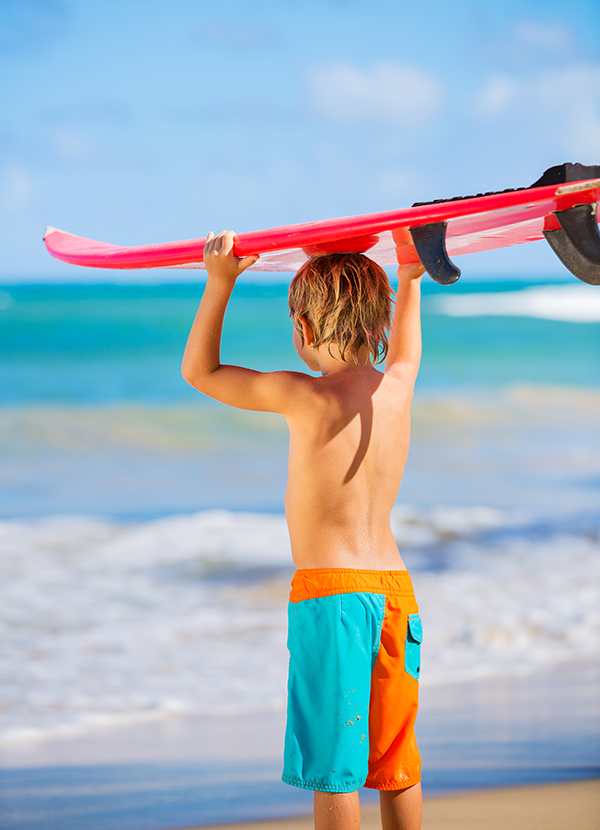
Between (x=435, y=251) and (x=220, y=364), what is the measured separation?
400 mm

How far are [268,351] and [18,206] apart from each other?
1208cm

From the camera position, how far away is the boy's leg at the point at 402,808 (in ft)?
4.58

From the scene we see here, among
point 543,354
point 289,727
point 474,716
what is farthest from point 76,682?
point 543,354

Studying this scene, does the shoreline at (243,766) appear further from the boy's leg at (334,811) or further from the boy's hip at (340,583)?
the boy's hip at (340,583)

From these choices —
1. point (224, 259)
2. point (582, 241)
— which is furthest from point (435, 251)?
point (224, 259)

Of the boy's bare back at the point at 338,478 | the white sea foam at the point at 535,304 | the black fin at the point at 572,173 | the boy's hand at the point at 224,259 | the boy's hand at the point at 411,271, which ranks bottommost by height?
the boy's bare back at the point at 338,478

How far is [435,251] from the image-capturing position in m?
1.32

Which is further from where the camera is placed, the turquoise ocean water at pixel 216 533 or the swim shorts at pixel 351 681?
the turquoise ocean water at pixel 216 533

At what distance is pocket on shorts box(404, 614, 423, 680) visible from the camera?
4.57 feet

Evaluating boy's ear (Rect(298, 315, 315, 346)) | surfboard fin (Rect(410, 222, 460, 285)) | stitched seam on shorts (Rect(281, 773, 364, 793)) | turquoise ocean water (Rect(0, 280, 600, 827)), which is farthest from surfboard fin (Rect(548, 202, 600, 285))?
turquoise ocean water (Rect(0, 280, 600, 827))

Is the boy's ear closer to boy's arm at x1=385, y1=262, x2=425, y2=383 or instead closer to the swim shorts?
boy's arm at x1=385, y1=262, x2=425, y2=383

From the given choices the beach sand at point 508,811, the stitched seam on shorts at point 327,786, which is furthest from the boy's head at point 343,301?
the beach sand at point 508,811

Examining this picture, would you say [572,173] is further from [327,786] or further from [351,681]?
[327,786]

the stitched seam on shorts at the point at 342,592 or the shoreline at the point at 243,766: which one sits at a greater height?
the stitched seam on shorts at the point at 342,592
